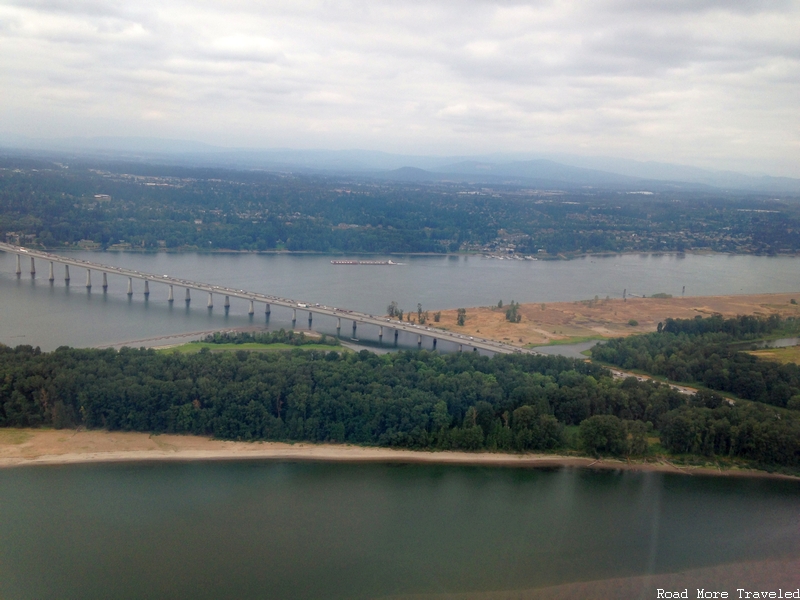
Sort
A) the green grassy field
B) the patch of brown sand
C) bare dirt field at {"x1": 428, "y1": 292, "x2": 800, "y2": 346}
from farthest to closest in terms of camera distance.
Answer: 1. bare dirt field at {"x1": 428, "y1": 292, "x2": 800, "y2": 346}
2. the green grassy field
3. the patch of brown sand

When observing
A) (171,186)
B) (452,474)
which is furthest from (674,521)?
(171,186)

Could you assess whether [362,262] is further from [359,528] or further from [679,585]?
[679,585]

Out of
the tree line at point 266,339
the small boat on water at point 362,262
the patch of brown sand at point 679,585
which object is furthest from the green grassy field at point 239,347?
the small boat on water at point 362,262

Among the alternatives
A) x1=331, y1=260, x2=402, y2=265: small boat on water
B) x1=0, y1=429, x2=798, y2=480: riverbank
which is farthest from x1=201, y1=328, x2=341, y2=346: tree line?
x1=331, y1=260, x2=402, y2=265: small boat on water

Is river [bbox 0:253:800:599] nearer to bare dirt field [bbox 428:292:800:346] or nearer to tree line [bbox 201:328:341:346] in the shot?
tree line [bbox 201:328:341:346]

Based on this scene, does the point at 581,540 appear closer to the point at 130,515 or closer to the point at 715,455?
the point at 715,455

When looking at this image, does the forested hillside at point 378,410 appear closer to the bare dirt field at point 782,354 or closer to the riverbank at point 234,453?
the riverbank at point 234,453

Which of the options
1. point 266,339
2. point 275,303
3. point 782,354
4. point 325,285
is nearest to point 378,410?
point 266,339
